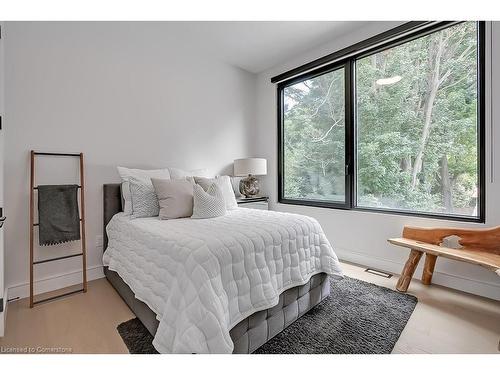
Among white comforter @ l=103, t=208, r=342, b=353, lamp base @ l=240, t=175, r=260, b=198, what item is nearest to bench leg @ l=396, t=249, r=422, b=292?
white comforter @ l=103, t=208, r=342, b=353

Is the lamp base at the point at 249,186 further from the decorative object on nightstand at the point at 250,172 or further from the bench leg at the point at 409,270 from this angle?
the bench leg at the point at 409,270

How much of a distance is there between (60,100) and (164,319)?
7.23 ft

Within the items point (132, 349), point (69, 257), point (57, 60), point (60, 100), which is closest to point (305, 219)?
point (132, 349)

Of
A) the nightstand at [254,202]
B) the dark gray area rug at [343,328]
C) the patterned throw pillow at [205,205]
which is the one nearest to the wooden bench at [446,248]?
the dark gray area rug at [343,328]

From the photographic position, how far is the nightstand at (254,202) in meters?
3.40

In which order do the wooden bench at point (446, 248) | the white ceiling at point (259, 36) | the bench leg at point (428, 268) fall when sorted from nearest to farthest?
the wooden bench at point (446, 248), the bench leg at point (428, 268), the white ceiling at point (259, 36)

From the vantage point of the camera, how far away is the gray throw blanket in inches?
81.8

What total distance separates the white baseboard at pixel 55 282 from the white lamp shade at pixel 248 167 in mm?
1984

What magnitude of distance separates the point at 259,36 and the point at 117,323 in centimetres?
318

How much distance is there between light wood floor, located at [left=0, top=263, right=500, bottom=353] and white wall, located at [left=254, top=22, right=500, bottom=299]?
0.19 m

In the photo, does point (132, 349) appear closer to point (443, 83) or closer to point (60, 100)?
point (60, 100)

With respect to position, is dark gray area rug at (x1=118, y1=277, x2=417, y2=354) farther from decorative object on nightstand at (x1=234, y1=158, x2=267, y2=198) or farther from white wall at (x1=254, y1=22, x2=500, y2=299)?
decorative object on nightstand at (x1=234, y1=158, x2=267, y2=198)

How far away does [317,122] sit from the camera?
3.39 m

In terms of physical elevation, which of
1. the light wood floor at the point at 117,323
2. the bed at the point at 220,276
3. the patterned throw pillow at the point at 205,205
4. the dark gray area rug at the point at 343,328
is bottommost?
the light wood floor at the point at 117,323
